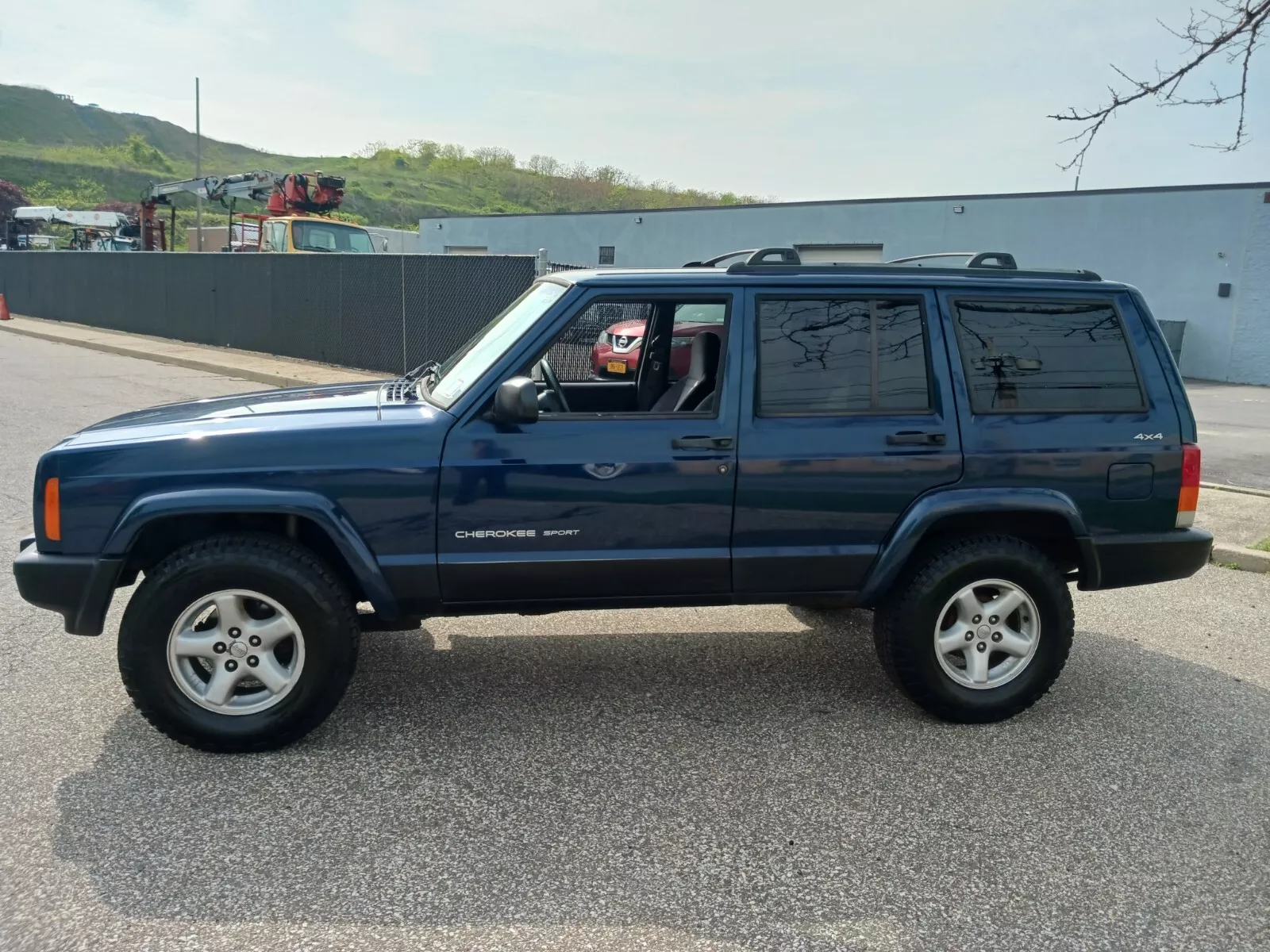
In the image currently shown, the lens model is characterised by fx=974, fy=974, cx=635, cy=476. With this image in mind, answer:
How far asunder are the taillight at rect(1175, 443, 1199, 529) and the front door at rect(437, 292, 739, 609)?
1.96 metres

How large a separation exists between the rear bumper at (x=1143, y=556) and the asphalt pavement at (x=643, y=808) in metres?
0.61

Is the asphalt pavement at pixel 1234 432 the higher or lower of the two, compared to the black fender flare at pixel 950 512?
lower

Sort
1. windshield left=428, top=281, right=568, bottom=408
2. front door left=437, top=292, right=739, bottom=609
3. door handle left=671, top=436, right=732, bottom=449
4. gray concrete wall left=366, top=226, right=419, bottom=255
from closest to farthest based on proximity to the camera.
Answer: front door left=437, top=292, right=739, bottom=609
door handle left=671, top=436, right=732, bottom=449
windshield left=428, top=281, right=568, bottom=408
gray concrete wall left=366, top=226, right=419, bottom=255

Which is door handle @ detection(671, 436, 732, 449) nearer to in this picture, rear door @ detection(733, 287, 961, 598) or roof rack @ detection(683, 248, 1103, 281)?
rear door @ detection(733, 287, 961, 598)

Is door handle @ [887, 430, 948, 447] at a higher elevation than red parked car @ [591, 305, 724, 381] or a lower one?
lower

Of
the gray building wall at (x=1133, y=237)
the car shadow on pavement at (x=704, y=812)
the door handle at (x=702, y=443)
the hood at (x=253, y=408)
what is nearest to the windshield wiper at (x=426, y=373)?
the hood at (x=253, y=408)

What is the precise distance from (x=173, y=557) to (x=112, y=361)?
1710 centimetres

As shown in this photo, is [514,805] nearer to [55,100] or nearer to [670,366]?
[670,366]

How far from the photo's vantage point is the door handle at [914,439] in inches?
156

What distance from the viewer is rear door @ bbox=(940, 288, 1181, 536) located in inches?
160

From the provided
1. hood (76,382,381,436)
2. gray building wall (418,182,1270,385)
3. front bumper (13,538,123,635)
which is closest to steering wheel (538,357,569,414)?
hood (76,382,381,436)

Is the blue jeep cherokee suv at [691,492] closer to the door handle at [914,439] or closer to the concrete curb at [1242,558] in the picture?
the door handle at [914,439]

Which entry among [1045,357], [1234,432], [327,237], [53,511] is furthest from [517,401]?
[327,237]

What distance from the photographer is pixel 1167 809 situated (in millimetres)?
3475
